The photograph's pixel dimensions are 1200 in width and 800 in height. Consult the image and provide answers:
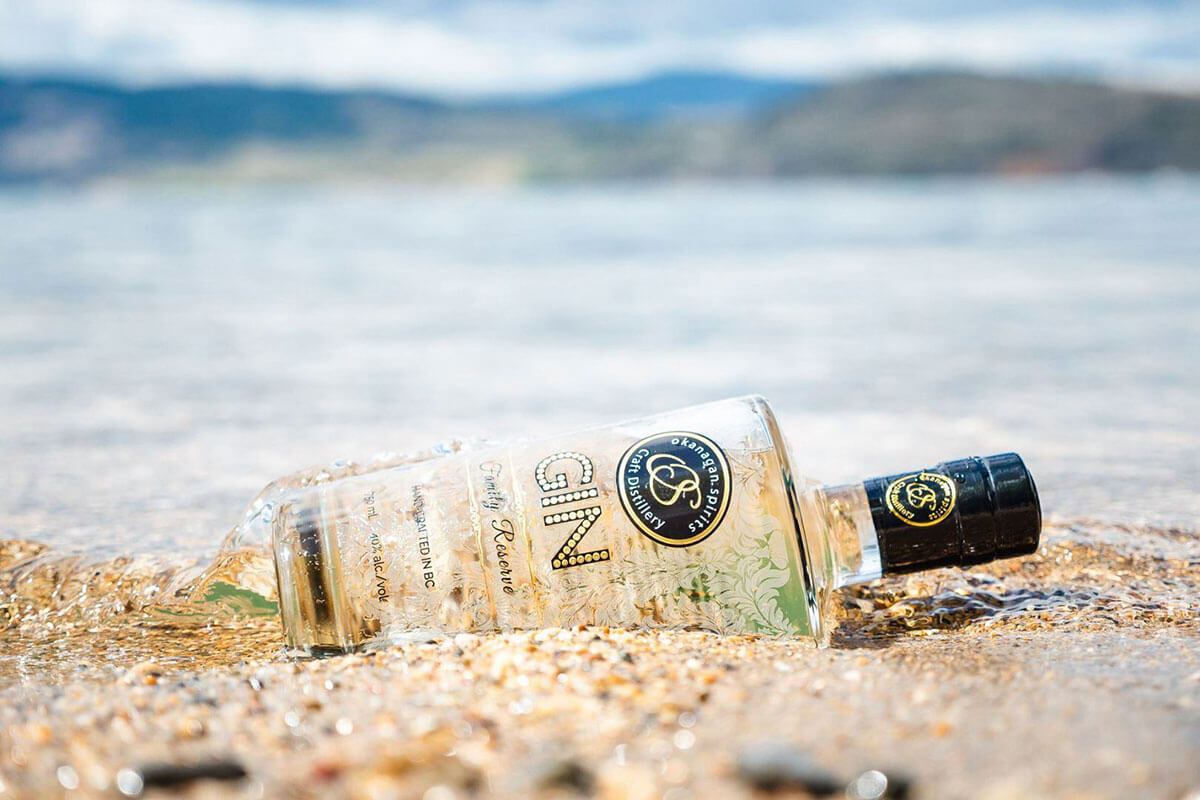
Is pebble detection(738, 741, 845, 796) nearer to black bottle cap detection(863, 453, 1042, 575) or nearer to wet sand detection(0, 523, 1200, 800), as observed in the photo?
wet sand detection(0, 523, 1200, 800)

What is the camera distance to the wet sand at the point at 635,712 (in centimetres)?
138

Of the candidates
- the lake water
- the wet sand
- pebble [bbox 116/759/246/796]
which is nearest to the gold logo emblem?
the wet sand

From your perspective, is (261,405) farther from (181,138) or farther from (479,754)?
(181,138)

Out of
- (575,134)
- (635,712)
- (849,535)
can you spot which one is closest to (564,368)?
(849,535)

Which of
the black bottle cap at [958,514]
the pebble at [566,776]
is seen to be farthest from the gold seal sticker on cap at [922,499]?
the pebble at [566,776]

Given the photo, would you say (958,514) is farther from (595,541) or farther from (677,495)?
(595,541)

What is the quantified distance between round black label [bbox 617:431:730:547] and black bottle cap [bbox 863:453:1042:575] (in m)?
0.29

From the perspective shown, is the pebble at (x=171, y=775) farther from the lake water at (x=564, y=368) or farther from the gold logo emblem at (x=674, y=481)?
the lake water at (x=564, y=368)

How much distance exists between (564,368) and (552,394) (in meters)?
0.76

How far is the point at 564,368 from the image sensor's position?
19.4 ft

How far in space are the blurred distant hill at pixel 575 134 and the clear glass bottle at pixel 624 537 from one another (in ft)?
285

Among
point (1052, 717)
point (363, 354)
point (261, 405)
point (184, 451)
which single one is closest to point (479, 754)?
point (1052, 717)

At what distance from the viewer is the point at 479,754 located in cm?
146

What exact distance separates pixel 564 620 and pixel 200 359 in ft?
15.9
